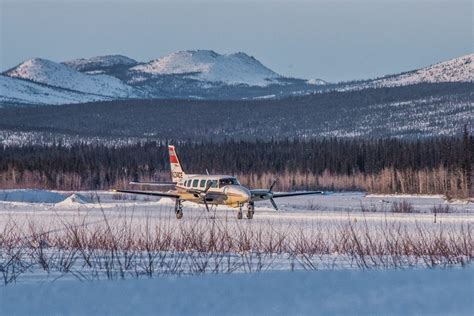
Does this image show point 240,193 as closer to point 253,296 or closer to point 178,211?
point 178,211

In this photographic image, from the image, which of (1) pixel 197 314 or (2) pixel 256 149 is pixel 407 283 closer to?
(1) pixel 197 314

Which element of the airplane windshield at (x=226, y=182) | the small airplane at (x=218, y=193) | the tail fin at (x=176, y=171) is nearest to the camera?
the small airplane at (x=218, y=193)

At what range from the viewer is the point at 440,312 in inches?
476

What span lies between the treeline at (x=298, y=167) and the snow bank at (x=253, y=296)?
185 feet

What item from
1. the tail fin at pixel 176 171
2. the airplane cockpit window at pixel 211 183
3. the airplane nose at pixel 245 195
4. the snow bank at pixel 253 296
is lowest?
the snow bank at pixel 253 296

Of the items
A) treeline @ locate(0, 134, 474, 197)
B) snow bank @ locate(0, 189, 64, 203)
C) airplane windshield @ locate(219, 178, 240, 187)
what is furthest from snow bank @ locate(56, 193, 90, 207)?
treeline @ locate(0, 134, 474, 197)

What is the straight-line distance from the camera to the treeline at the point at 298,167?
252 ft

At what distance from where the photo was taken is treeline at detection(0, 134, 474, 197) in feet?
252

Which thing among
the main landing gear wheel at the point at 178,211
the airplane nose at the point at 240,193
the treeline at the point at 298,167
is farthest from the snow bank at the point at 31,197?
the treeline at the point at 298,167

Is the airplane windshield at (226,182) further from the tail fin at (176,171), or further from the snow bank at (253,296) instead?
the snow bank at (253,296)

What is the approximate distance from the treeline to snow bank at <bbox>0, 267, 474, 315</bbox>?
185ft

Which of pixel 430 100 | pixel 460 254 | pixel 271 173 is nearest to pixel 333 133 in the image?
pixel 430 100

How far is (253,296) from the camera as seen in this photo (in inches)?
492

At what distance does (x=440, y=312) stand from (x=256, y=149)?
102 metres
